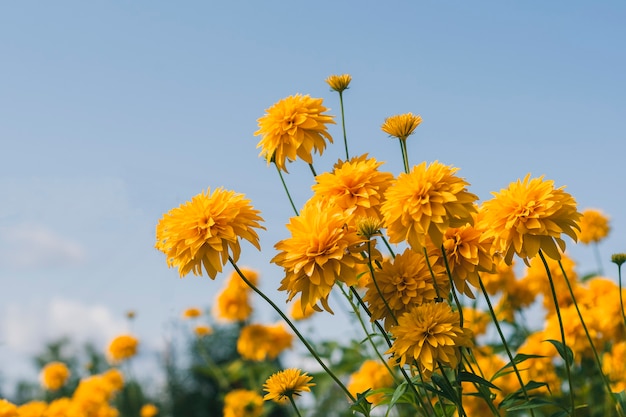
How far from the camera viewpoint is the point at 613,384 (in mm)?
3545

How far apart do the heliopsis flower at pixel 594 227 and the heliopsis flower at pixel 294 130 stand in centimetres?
260

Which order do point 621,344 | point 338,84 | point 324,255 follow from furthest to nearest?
point 621,344 < point 338,84 < point 324,255

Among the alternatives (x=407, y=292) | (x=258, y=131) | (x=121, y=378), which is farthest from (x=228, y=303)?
(x=407, y=292)

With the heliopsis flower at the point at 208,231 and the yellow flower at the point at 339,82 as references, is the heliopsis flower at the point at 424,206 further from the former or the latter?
the yellow flower at the point at 339,82

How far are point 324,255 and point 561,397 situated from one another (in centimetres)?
255

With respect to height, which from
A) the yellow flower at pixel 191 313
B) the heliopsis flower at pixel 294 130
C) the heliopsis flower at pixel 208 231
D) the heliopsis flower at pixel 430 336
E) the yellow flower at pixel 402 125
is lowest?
the heliopsis flower at pixel 430 336

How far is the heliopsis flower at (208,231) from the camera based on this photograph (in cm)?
188

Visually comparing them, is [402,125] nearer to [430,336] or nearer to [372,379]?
[430,336]

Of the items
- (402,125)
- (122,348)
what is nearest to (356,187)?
(402,125)

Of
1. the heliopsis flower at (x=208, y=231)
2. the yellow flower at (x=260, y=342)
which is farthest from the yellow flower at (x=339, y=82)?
the yellow flower at (x=260, y=342)

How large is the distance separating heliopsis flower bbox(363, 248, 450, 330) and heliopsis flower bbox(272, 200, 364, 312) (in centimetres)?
12

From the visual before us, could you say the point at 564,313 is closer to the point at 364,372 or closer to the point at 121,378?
the point at 364,372

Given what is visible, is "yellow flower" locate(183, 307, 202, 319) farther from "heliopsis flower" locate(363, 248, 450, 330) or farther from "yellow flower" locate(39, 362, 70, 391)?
"heliopsis flower" locate(363, 248, 450, 330)

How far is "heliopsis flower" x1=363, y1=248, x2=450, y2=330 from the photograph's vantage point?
1896 mm
